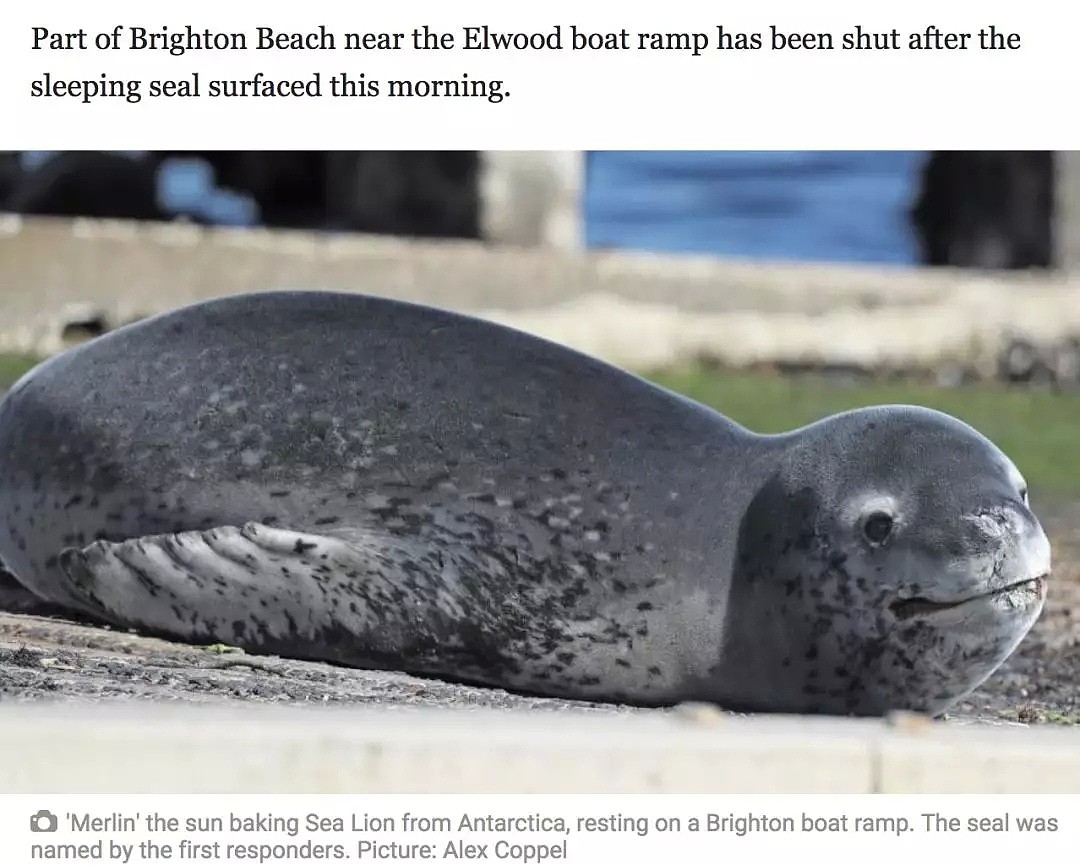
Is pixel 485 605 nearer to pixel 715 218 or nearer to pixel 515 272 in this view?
pixel 515 272

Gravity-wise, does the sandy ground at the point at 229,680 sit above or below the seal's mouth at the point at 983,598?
below

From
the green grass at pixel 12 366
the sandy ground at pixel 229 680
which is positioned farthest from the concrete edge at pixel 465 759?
the green grass at pixel 12 366

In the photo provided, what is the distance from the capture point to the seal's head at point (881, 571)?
4.07 metres

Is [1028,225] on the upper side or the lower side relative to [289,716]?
upper

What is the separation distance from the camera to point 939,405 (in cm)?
1049

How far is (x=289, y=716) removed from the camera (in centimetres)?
326

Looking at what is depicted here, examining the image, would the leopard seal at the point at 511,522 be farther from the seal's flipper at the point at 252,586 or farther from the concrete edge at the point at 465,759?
the concrete edge at the point at 465,759

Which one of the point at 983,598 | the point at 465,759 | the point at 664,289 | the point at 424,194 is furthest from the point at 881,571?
the point at 424,194

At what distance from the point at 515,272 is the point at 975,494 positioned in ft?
22.9

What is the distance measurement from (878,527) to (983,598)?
10.8 inches

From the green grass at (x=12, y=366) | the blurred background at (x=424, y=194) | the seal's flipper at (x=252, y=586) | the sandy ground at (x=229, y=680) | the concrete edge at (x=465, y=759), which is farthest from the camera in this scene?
the blurred background at (x=424, y=194)

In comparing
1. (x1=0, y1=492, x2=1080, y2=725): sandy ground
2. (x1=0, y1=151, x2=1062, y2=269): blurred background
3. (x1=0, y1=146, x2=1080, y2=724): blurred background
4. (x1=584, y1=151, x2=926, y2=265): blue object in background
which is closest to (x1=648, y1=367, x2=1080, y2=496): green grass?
(x1=0, y1=146, x2=1080, y2=724): blurred background
